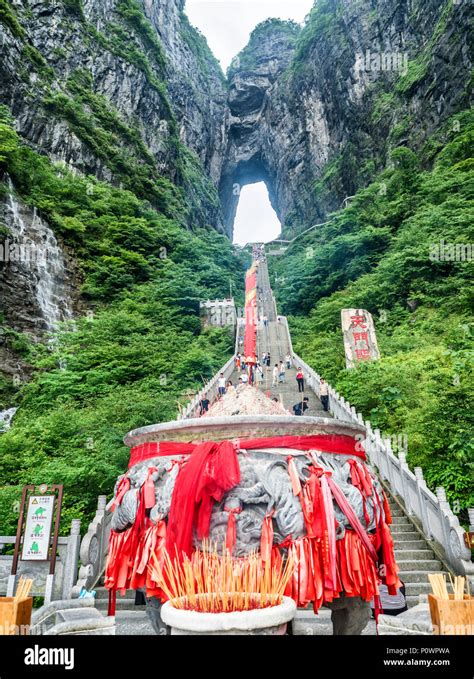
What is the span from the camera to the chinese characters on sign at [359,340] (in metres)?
15.0

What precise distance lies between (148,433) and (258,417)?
69cm

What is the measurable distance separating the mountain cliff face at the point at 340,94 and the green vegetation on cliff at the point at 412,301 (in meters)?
4.25

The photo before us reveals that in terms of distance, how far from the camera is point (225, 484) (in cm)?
236

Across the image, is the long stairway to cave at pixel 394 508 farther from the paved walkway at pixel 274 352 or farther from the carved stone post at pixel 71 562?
the carved stone post at pixel 71 562

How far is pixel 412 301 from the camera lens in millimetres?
17750

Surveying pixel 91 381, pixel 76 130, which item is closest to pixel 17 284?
pixel 91 381

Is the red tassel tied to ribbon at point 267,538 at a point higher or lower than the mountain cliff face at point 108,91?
lower

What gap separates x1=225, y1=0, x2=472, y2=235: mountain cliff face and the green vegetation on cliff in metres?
4.25

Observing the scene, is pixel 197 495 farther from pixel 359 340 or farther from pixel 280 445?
pixel 359 340

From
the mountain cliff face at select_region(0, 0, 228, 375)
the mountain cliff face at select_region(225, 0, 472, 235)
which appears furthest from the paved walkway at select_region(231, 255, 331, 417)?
the mountain cliff face at select_region(225, 0, 472, 235)

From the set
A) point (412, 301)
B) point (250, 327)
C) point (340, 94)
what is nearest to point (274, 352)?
point (250, 327)

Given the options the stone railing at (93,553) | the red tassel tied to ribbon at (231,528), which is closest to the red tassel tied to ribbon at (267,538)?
the red tassel tied to ribbon at (231,528)

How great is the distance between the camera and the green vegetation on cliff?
787cm

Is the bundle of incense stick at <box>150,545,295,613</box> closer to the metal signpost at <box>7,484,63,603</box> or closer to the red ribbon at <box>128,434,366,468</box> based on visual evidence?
the red ribbon at <box>128,434,366,468</box>
